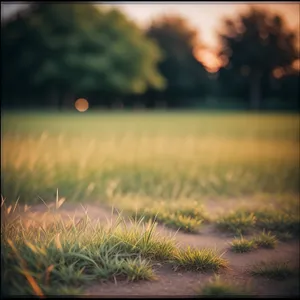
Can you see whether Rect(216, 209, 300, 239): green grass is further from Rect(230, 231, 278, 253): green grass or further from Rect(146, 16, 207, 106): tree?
Rect(146, 16, 207, 106): tree

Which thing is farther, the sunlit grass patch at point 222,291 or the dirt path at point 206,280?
the dirt path at point 206,280

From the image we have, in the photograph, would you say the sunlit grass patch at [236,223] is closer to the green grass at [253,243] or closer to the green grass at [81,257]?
the green grass at [253,243]

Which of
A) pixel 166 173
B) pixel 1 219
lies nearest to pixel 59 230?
pixel 1 219

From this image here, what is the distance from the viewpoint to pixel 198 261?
3.18m

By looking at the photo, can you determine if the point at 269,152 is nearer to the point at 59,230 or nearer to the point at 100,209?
the point at 100,209

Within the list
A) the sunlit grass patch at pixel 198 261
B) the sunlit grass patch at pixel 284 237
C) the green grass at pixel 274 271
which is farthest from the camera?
the sunlit grass patch at pixel 284 237

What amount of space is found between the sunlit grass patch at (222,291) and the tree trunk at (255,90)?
3422 centimetres

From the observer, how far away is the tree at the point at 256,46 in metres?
20.0

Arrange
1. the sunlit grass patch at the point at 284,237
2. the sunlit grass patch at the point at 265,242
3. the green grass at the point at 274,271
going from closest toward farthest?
the green grass at the point at 274,271 → the sunlit grass patch at the point at 265,242 → the sunlit grass patch at the point at 284,237

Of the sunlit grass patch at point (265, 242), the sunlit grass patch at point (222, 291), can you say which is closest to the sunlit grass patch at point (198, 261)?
A: the sunlit grass patch at point (222, 291)

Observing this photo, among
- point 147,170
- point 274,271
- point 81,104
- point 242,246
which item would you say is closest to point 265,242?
point 242,246

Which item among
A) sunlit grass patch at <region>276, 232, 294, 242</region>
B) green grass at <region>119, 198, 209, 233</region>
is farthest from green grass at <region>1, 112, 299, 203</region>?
sunlit grass patch at <region>276, 232, 294, 242</region>

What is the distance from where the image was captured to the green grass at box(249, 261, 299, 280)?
306cm

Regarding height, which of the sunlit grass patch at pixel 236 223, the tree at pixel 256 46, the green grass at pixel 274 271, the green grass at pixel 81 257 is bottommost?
the sunlit grass patch at pixel 236 223
